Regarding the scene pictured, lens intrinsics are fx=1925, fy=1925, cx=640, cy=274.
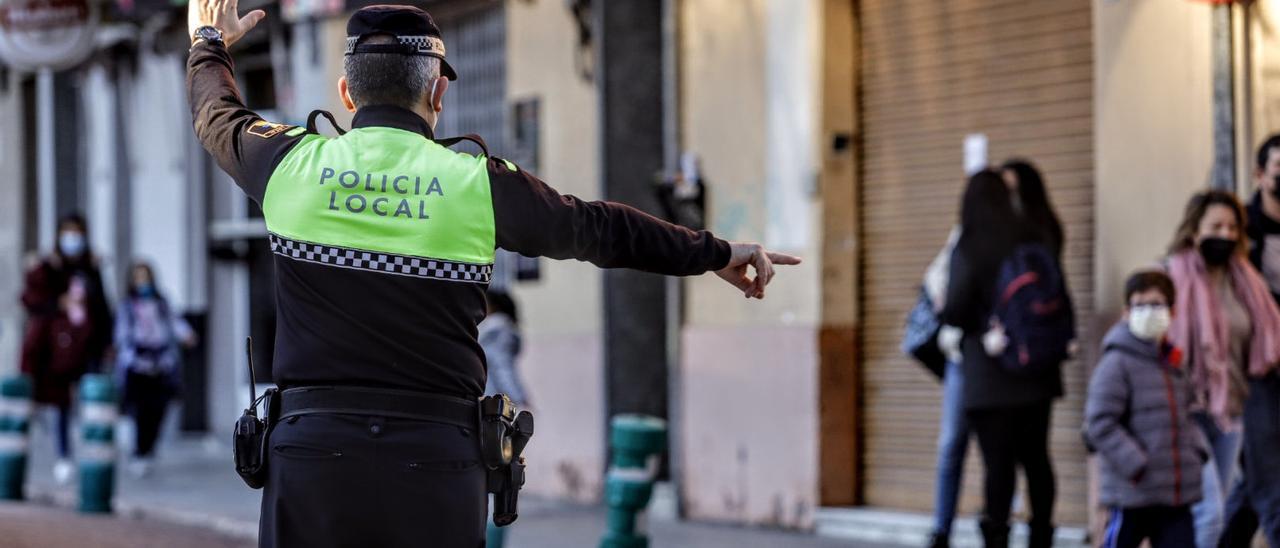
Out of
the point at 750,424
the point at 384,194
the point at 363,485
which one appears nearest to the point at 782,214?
the point at 750,424

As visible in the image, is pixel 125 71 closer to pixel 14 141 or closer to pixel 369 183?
pixel 14 141

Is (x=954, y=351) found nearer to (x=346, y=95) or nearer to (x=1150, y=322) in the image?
(x=1150, y=322)

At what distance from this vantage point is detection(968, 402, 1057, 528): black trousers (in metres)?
8.12

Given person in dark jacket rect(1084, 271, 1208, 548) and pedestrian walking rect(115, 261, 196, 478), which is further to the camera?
pedestrian walking rect(115, 261, 196, 478)

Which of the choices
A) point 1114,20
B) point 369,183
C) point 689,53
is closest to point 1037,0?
point 1114,20

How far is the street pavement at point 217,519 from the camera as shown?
10.2m

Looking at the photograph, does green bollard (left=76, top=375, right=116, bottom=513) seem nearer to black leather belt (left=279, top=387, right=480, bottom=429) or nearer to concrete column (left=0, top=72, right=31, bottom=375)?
black leather belt (left=279, top=387, right=480, bottom=429)

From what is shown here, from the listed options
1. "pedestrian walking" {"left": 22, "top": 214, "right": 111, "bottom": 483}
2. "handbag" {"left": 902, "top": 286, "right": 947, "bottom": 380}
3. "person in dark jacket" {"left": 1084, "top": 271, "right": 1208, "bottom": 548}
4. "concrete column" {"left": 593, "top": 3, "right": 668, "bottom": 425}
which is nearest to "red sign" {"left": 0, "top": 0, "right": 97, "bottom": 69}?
"pedestrian walking" {"left": 22, "top": 214, "right": 111, "bottom": 483}

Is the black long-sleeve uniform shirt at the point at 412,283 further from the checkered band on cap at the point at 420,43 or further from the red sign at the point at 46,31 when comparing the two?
the red sign at the point at 46,31

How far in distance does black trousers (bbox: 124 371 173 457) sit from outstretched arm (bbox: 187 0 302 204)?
34.3 ft

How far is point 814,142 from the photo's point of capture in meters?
10.6

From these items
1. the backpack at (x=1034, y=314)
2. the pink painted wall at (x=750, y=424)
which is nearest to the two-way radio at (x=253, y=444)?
the backpack at (x=1034, y=314)

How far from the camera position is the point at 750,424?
36.3ft

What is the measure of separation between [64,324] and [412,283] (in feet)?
36.2
